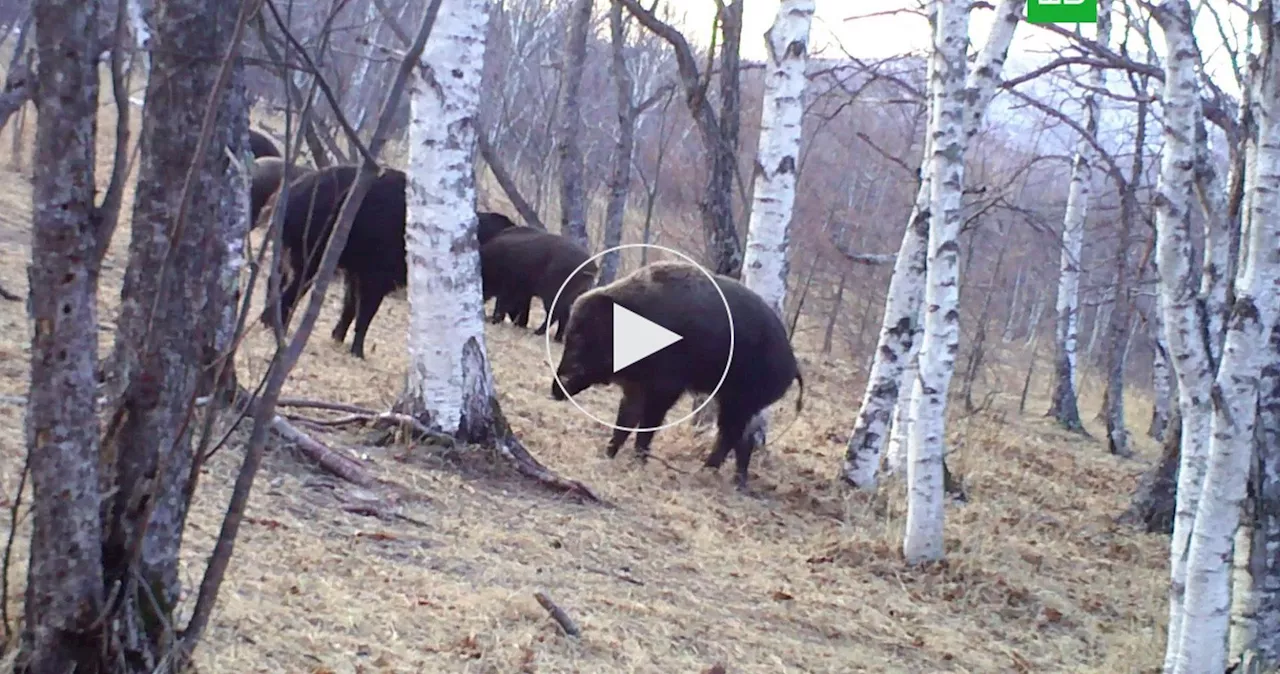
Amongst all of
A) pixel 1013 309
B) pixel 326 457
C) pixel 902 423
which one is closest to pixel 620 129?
pixel 902 423

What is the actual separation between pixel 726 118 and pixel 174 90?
863cm

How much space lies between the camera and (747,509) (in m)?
8.72

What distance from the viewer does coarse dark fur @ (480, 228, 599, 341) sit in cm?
1459

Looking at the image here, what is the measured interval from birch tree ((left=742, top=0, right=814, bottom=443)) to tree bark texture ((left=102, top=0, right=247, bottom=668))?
706cm

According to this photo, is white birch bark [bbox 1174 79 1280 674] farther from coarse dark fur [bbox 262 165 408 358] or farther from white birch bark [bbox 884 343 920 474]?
coarse dark fur [bbox 262 165 408 358]

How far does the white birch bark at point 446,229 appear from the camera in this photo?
7328mm

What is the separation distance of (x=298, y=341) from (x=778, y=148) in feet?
24.0

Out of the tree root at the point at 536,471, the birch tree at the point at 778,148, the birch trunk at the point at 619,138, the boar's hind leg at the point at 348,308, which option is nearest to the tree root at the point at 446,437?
the tree root at the point at 536,471

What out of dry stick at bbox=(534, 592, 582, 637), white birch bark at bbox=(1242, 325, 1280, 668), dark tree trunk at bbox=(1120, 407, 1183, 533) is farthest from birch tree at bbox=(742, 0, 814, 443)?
dry stick at bbox=(534, 592, 582, 637)

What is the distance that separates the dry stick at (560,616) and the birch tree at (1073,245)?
13693mm

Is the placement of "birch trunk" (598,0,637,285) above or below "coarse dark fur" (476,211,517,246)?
above

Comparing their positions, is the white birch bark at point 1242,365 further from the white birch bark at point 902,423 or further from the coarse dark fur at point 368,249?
the coarse dark fur at point 368,249

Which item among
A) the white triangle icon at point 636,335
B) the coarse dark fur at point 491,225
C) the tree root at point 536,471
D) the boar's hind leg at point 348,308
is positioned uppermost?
the coarse dark fur at point 491,225

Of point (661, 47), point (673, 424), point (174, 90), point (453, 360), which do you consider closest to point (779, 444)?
point (673, 424)
